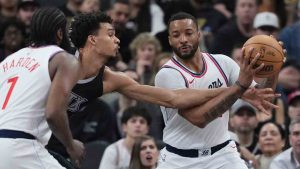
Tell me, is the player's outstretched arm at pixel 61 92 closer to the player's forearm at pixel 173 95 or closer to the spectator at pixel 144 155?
the player's forearm at pixel 173 95

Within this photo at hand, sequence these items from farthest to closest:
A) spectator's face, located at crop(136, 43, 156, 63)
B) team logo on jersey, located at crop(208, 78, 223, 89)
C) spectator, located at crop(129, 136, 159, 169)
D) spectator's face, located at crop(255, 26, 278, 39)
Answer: spectator's face, located at crop(255, 26, 278, 39)
spectator's face, located at crop(136, 43, 156, 63)
spectator, located at crop(129, 136, 159, 169)
team logo on jersey, located at crop(208, 78, 223, 89)

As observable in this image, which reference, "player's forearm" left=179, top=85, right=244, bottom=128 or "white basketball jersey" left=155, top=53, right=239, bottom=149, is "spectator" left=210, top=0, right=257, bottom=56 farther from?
"player's forearm" left=179, top=85, right=244, bottom=128

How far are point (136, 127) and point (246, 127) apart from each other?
4.44 feet

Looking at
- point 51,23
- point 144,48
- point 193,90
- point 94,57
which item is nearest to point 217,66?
point 193,90

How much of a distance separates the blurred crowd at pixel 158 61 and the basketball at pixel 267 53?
2.59 metres

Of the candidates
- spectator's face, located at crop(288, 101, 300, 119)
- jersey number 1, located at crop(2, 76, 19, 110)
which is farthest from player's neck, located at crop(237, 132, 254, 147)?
jersey number 1, located at crop(2, 76, 19, 110)

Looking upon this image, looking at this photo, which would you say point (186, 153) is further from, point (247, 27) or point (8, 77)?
point (247, 27)

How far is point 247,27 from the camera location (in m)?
14.7

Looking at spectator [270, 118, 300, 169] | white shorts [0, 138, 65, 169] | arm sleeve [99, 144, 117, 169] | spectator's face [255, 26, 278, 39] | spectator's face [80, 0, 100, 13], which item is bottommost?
arm sleeve [99, 144, 117, 169]

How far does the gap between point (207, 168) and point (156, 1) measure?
6956mm

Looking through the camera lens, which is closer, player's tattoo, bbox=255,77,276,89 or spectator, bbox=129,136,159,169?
player's tattoo, bbox=255,77,276,89

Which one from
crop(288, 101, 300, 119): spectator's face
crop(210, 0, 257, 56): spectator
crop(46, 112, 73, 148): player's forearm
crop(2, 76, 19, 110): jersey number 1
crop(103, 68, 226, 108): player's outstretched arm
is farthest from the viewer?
crop(210, 0, 257, 56): spectator

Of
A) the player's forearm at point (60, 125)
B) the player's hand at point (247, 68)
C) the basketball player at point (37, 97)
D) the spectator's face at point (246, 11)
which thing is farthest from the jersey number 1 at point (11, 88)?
the spectator's face at point (246, 11)

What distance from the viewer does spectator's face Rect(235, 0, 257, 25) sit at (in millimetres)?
14680
